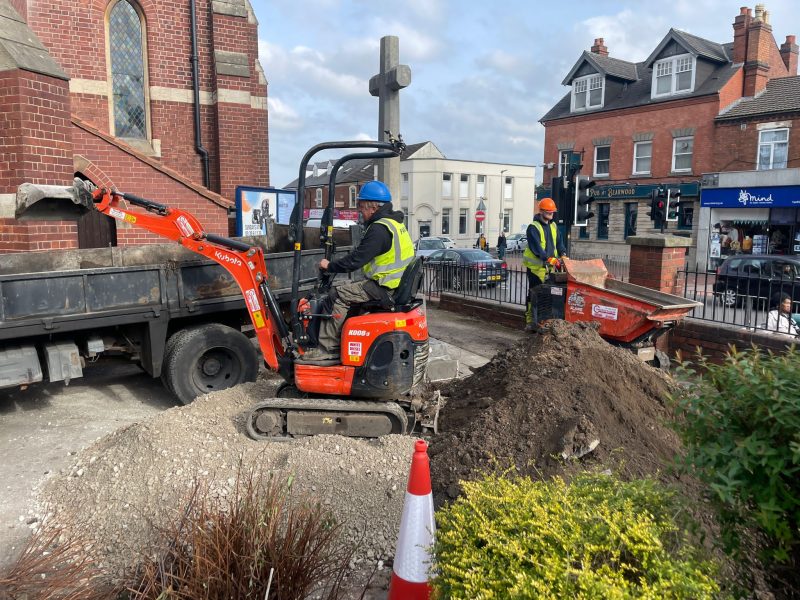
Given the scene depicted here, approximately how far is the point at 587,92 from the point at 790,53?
9653 millimetres

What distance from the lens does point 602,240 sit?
34688mm

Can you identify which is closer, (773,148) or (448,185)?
(773,148)

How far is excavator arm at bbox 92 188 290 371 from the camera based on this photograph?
246 inches

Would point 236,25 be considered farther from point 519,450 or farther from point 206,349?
point 519,450

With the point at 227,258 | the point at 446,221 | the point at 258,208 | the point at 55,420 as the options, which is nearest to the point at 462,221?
the point at 446,221

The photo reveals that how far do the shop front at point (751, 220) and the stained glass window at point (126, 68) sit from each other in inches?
885

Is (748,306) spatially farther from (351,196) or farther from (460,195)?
(460,195)

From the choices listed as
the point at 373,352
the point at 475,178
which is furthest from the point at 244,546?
the point at 475,178

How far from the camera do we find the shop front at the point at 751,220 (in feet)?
84.9

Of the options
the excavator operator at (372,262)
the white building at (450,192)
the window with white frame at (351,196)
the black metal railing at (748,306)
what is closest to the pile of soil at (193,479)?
the excavator operator at (372,262)

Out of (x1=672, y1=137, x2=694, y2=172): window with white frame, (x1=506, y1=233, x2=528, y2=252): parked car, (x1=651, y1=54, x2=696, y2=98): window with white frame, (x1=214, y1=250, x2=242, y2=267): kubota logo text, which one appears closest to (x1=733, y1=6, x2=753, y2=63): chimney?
(x1=651, y1=54, x2=696, y2=98): window with white frame

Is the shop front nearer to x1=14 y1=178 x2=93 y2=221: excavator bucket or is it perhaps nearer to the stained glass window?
the stained glass window

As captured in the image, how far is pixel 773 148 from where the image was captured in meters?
26.9

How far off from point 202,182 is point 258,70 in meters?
3.06
